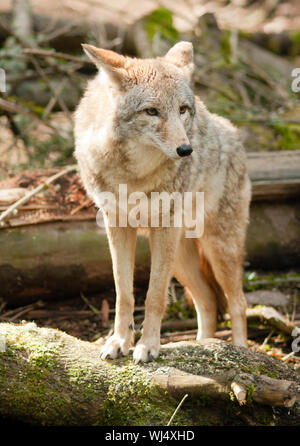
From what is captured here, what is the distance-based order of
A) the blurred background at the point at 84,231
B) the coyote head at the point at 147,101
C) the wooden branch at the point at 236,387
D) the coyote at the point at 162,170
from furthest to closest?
1. the blurred background at the point at 84,231
2. the coyote at the point at 162,170
3. the coyote head at the point at 147,101
4. the wooden branch at the point at 236,387

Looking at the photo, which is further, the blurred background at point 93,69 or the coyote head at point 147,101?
the blurred background at point 93,69

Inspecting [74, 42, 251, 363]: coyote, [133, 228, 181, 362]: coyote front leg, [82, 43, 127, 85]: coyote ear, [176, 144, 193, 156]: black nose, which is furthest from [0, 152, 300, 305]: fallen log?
[176, 144, 193, 156]: black nose

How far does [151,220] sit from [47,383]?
150 cm

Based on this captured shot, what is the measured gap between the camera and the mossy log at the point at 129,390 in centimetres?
308

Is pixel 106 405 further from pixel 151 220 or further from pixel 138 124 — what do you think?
pixel 138 124

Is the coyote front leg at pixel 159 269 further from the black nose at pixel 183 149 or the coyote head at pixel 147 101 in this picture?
the black nose at pixel 183 149

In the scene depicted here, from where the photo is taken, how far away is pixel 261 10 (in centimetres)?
1639

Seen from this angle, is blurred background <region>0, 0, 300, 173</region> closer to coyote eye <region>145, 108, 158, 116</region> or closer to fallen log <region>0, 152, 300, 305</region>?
fallen log <region>0, 152, 300, 305</region>

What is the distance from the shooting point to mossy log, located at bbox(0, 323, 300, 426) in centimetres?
308

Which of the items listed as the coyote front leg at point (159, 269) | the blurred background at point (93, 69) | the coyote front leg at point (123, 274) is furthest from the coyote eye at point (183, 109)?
the blurred background at point (93, 69)

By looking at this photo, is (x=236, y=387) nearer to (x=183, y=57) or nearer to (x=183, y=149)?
(x=183, y=149)

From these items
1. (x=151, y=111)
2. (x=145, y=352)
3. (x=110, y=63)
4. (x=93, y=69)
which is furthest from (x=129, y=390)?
(x=93, y=69)

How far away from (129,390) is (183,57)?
266 centimetres

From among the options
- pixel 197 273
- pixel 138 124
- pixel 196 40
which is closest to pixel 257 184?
pixel 197 273
